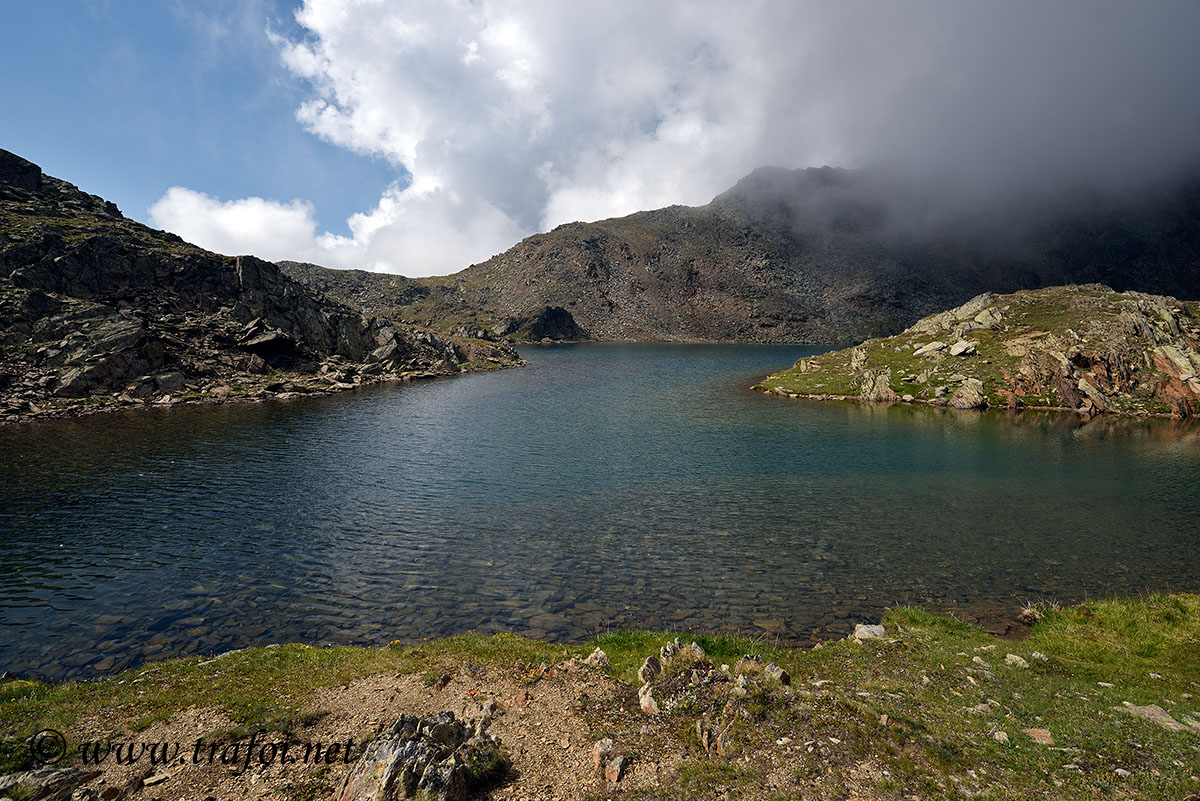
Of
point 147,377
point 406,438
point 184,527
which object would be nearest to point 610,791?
point 184,527

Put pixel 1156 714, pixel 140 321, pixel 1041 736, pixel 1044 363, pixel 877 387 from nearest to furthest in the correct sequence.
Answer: pixel 1041 736, pixel 1156 714, pixel 1044 363, pixel 140 321, pixel 877 387

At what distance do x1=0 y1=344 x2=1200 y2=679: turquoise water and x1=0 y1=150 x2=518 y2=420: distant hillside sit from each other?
1931 centimetres

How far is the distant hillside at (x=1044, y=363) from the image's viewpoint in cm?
8144

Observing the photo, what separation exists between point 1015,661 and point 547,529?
24984 millimetres

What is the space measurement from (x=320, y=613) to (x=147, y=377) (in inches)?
3493

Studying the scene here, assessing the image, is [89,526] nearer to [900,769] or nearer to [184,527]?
[184,527]

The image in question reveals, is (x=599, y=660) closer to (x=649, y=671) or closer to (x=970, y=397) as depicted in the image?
(x=649, y=671)

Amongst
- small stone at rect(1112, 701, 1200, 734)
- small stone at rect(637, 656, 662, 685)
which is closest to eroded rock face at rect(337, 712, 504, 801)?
small stone at rect(637, 656, 662, 685)

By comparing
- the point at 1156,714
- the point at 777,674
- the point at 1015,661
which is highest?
the point at 777,674

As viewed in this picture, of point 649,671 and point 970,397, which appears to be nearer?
point 649,671

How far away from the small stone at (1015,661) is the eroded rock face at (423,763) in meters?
18.3

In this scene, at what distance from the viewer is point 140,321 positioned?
9156cm

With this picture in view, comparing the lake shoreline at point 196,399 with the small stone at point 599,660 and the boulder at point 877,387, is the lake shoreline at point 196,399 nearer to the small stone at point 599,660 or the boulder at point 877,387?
the small stone at point 599,660

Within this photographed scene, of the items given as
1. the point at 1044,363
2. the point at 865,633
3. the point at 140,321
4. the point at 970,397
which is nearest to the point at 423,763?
the point at 865,633
